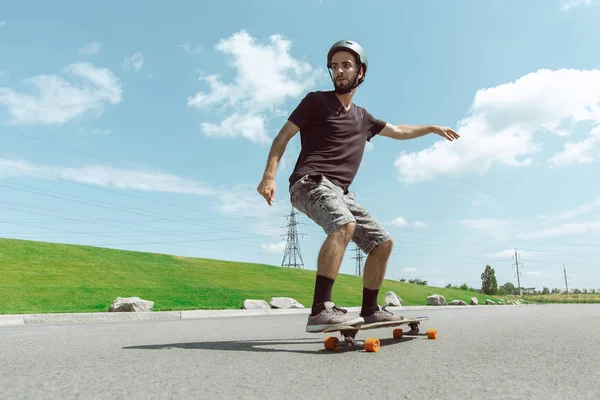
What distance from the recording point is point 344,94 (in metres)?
4.08

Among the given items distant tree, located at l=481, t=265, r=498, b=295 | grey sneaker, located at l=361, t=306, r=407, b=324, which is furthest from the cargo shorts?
distant tree, located at l=481, t=265, r=498, b=295

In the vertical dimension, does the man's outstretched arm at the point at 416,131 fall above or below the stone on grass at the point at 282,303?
above

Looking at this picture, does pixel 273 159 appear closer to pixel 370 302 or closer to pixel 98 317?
pixel 370 302

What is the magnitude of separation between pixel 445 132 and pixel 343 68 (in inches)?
60.0

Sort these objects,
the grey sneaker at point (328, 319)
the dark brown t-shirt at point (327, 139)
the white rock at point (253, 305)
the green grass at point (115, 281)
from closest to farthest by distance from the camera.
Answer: the grey sneaker at point (328, 319)
the dark brown t-shirt at point (327, 139)
the green grass at point (115, 281)
the white rock at point (253, 305)

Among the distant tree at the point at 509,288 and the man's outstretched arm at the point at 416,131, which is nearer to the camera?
the man's outstretched arm at the point at 416,131

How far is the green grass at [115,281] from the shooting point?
38.1ft

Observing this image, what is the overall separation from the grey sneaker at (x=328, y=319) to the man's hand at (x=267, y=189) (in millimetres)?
886

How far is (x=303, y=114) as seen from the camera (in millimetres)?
3945

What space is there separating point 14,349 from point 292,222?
184 feet

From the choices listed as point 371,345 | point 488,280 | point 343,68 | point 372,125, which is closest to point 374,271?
point 371,345

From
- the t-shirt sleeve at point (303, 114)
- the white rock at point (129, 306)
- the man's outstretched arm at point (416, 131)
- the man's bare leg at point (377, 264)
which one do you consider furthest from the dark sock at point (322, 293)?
the white rock at point (129, 306)

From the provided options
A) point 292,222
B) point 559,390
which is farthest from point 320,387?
→ point 292,222

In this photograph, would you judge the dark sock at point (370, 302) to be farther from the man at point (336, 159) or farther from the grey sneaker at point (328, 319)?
the grey sneaker at point (328, 319)
